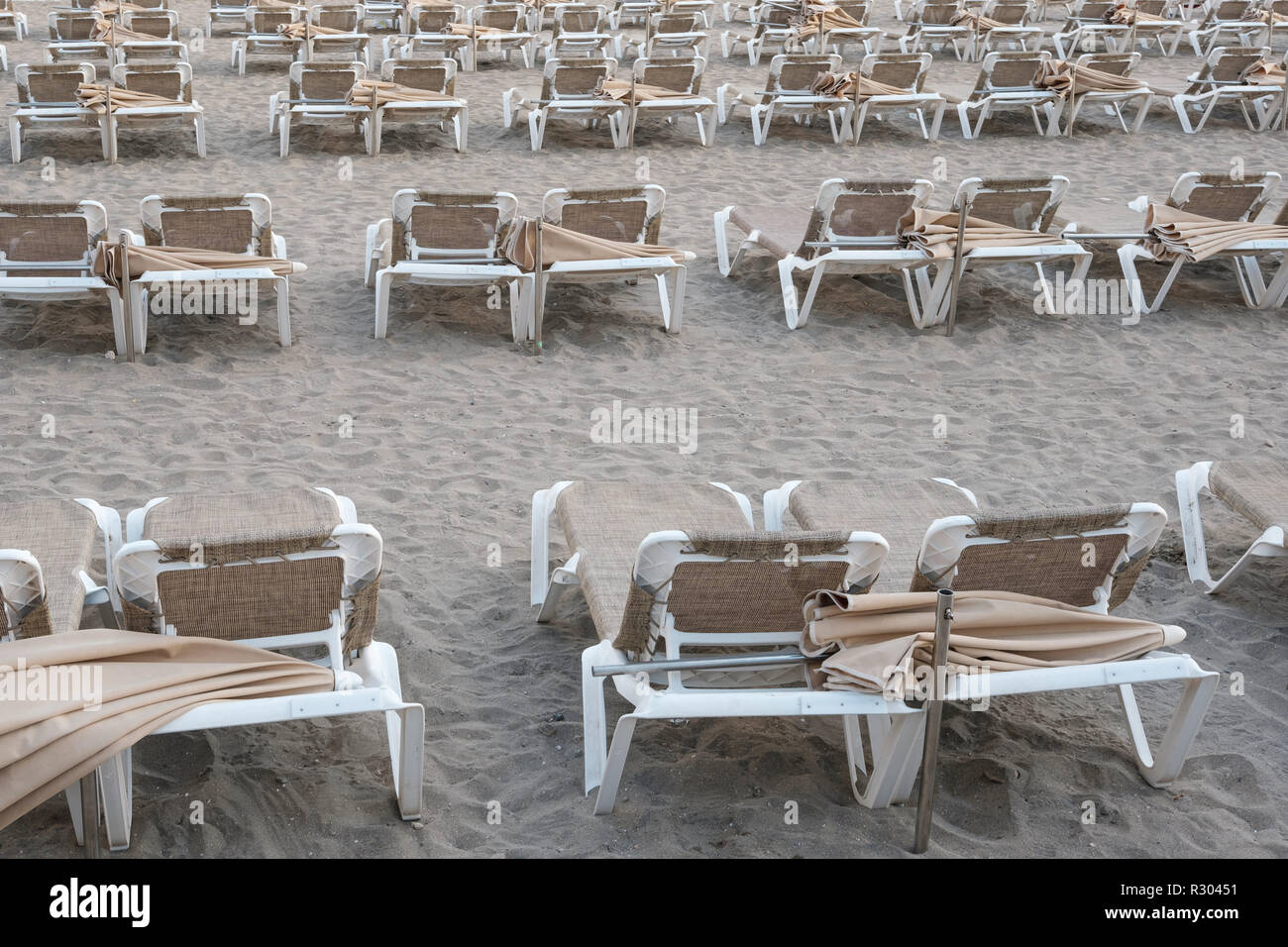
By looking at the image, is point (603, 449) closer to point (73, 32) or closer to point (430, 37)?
point (430, 37)

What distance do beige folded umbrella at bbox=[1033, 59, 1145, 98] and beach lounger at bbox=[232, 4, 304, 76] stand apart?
669 cm

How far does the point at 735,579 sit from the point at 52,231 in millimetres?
4530

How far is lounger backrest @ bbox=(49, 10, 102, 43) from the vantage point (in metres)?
12.5

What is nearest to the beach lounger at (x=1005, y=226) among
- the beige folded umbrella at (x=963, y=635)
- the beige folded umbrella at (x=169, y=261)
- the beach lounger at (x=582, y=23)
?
the beige folded umbrella at (x=169, y=261)

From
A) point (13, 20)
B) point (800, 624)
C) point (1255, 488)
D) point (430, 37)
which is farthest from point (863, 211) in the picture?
point (13, 20)

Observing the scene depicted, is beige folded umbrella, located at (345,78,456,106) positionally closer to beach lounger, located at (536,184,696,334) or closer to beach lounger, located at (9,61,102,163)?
beach lounger, located at (9,61,102,163)

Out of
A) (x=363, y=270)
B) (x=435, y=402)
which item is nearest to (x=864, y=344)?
(x=435, y=402)

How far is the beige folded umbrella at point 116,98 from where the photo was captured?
9.54 m

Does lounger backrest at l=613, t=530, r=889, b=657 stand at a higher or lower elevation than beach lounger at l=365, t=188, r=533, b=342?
lower

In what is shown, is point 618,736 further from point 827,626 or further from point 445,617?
point 445,617

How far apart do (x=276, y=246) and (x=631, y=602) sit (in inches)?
170

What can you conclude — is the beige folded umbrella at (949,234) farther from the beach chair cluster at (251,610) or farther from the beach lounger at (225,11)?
the beach lounger at (225,11)

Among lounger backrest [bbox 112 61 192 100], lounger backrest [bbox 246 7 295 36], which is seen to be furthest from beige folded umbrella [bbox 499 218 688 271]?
lounger backrest [bbox 246 7 295 36]

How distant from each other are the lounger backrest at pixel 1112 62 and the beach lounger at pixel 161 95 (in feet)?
23.7
